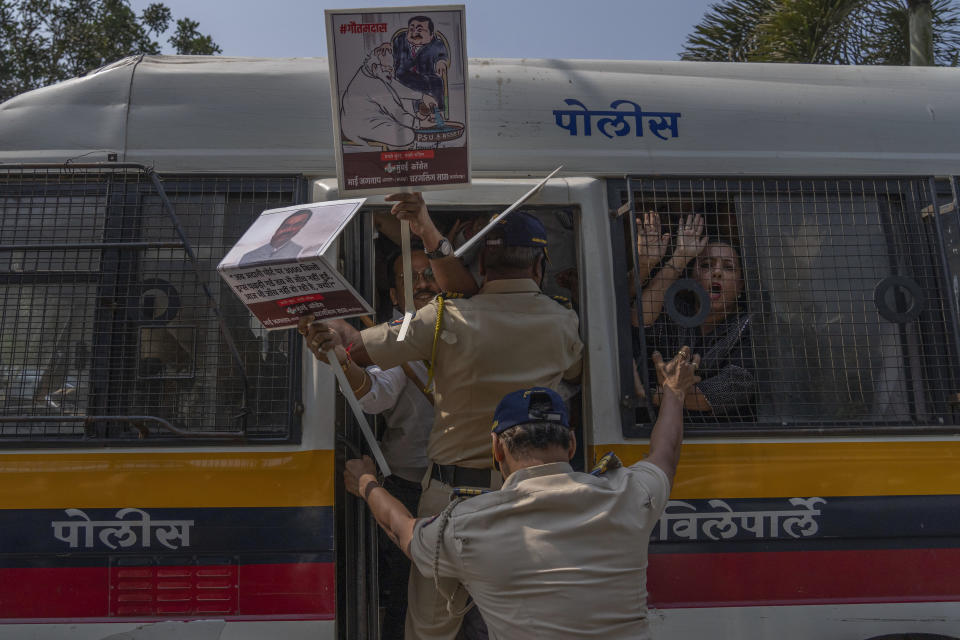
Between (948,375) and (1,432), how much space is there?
12.0 feet

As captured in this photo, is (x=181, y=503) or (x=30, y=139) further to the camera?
(x=30, y=139)

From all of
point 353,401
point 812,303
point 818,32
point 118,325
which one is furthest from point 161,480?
point 818,32

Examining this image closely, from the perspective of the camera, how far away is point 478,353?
2762mm

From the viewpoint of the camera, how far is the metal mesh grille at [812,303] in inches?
122

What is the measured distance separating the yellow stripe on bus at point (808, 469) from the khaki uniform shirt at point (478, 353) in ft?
1.56

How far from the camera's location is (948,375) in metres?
3.14

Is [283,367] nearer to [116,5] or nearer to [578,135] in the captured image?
[578,135]

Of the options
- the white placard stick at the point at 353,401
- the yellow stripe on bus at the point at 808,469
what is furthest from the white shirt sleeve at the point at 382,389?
the yellow stripe on bus at the point at 808,469

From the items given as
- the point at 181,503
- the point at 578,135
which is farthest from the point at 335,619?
the point at 578,135

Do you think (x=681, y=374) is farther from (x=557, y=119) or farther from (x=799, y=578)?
(x=557, y=119)

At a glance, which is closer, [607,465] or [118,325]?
[607,465]

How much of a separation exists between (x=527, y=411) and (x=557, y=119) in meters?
1.48

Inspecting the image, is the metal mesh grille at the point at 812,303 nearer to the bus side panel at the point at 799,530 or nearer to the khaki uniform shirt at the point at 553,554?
the bus side panel at the point at 799,530

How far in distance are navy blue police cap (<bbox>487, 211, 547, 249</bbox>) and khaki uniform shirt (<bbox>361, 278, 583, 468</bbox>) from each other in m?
0.15
